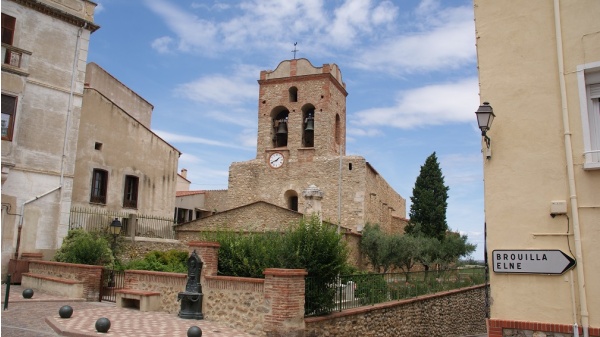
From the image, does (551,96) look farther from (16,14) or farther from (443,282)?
(16,14)

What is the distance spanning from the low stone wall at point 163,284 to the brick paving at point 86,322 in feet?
1.22

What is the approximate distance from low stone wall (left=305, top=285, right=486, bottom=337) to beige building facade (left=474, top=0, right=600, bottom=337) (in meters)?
5.55

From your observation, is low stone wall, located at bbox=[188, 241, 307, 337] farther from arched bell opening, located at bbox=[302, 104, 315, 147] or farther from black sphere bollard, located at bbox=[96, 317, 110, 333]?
arched bell opening, located at bbox=[302, 104, 315, 147]

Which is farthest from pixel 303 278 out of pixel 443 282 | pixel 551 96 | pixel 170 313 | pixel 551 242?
pixel 443 282

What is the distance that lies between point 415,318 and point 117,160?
14.8 meters

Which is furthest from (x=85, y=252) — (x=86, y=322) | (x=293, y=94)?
(x=293, y=94)

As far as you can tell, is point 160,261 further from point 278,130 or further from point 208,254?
point 278,130

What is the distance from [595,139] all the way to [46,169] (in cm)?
1742

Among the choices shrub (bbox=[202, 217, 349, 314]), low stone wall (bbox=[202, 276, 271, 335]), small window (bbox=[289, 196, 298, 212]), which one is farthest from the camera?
small window (bbox=[289, 196, 298, 212])

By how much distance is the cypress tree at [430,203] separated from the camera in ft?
102

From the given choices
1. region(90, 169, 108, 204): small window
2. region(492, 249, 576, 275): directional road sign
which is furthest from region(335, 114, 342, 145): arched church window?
region(492, 249, 576, 275): directional road sign

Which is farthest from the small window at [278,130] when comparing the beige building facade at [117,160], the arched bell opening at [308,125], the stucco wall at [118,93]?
the beige building facade at [117,160]

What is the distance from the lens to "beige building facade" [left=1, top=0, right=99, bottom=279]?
16922mm

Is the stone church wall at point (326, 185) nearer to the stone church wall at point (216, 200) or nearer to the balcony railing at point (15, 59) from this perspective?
the stone church wall at point (216, 200)
